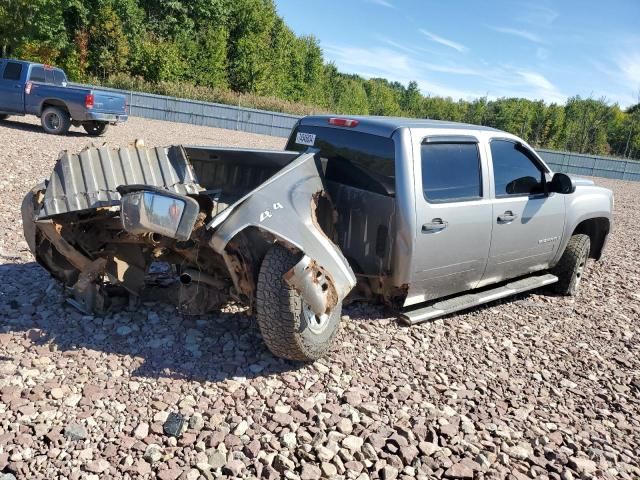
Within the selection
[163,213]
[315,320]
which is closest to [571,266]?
[315,320]

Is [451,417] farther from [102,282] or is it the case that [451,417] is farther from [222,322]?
[102,282]

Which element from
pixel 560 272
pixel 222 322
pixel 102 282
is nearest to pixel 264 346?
pixel 222 322

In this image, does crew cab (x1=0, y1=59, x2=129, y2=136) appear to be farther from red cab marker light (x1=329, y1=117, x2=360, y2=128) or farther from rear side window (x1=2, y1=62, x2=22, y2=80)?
red cab marker light (x1=329, y1=117, x2=360, y2=128)

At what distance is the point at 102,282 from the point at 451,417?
2751mm

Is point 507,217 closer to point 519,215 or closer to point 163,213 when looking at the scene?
point 519,215

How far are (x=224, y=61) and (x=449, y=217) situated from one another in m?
41.9

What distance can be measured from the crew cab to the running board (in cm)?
1254

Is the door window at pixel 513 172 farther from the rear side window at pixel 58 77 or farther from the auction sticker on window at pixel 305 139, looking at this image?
the rear side window at pixel 58 77

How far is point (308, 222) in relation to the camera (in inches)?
144

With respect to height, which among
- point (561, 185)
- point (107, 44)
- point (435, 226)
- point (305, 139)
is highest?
point (107, 44)

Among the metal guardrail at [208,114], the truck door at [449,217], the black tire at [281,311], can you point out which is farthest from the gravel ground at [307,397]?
the metal guardrail at [208,114]

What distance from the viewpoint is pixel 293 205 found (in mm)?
3652

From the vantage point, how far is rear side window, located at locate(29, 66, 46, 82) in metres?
15.3

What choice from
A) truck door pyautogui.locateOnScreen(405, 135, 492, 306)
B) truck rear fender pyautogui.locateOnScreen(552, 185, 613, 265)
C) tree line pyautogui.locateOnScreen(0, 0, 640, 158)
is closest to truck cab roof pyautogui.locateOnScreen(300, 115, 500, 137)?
truck door pyautogui.locateOnScreen(405, 135, 492, 306)
